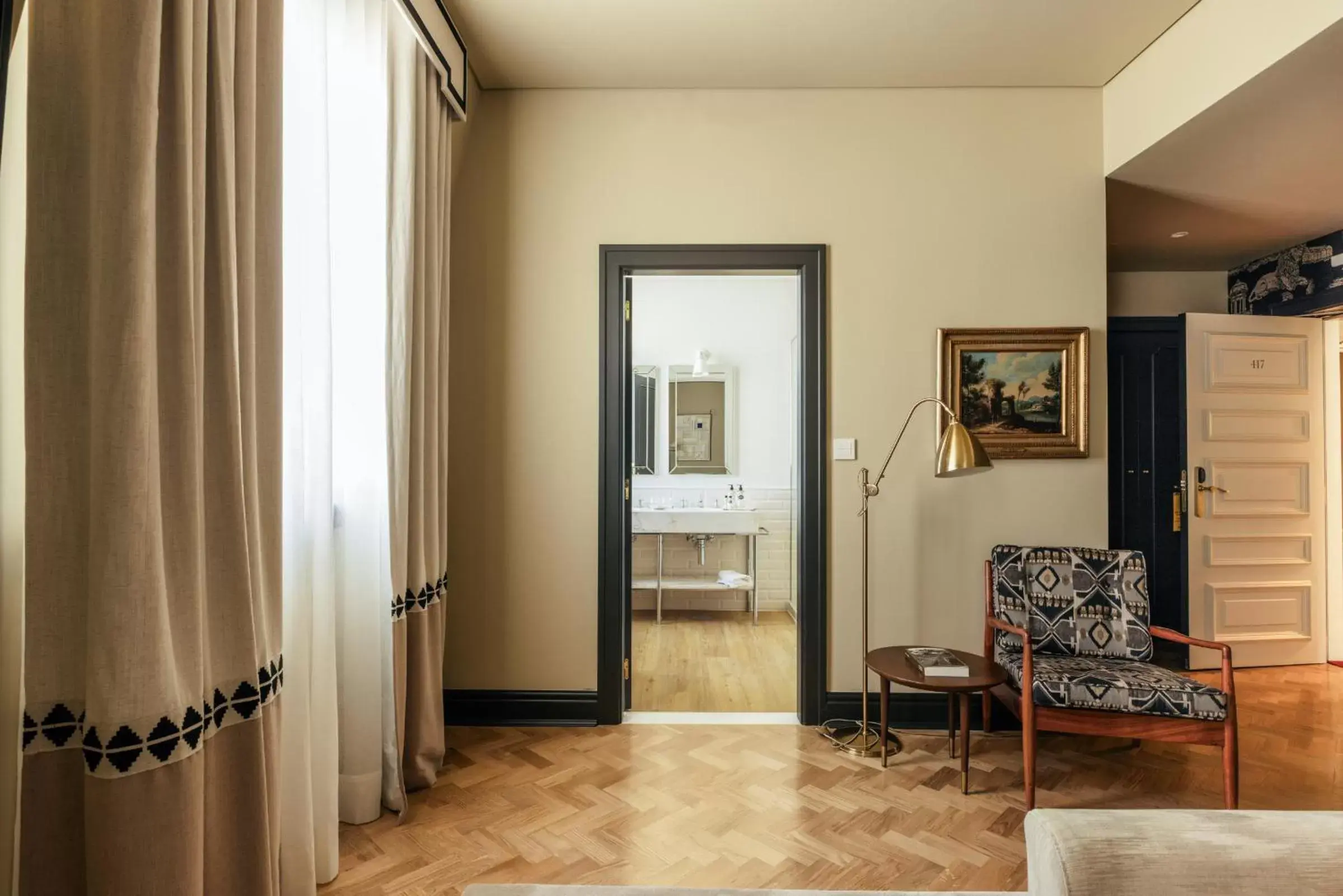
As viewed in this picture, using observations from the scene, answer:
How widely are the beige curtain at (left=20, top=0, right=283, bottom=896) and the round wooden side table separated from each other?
2.23 metres

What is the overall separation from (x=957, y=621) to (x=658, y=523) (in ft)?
7.91

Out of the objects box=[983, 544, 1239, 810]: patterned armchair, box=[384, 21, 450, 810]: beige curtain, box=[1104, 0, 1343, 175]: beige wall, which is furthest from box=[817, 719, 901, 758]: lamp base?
box=[1104, 0, 1343, 175]: beige wall

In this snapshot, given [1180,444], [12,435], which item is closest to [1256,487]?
[1180,444]

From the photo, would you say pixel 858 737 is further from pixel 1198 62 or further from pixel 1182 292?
pixel 1182 292

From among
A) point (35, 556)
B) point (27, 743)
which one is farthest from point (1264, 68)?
point (27, 743)

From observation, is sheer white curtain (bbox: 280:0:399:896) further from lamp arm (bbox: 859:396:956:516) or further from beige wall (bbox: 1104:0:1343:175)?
beige wall (bbox: 1104:0:1343:175)

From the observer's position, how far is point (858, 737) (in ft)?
10.0

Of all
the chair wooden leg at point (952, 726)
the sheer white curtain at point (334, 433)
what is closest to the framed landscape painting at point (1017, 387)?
the chair wooden leg at point (952, 726)

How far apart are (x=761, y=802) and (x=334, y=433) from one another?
77.0 inches

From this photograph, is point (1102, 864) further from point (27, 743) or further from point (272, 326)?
point (272, 326)

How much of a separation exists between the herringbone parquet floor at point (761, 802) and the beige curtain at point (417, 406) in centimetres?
31

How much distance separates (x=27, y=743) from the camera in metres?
1.13

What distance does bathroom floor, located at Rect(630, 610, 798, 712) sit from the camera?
3.52 metres

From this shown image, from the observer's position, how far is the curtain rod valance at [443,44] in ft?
8.01
